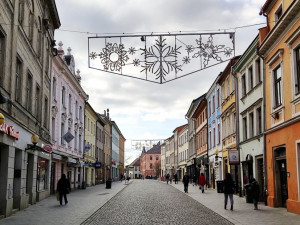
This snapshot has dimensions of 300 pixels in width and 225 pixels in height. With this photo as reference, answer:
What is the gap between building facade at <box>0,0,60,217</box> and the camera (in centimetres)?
1495

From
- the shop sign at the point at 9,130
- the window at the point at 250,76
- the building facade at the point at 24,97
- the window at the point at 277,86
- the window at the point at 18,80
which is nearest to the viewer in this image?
the shop sign at the point at 9,130

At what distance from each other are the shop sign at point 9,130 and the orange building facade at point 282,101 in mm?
10640

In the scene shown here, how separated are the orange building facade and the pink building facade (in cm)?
1356

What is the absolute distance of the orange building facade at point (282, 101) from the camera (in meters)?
16.2

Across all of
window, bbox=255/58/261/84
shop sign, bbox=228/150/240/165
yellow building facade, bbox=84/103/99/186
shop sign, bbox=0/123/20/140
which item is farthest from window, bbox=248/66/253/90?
yellow building facade, bbox=84/103/99/186

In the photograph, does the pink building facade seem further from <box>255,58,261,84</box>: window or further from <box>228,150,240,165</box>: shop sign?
<box>255,58,261,84</box>: window

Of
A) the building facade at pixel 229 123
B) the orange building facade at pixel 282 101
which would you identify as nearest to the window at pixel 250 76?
the building facade at pixel 229 123

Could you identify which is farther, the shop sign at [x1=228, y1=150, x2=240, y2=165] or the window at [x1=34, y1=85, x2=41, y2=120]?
the shop sign at [x1=228, y1=150, x2=240, y2=165]

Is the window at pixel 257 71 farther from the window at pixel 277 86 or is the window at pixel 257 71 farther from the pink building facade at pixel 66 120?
the pink building facade at pixel 66 120

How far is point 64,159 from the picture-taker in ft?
105

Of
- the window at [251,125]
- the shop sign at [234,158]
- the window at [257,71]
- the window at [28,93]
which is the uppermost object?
the window at [257,71]

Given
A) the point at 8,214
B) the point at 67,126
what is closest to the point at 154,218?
the point at 8,214

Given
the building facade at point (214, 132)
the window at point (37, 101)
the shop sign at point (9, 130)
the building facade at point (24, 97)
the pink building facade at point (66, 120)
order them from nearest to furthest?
the shop sign at point (9, 130), the building facade at point (24, 97), the window at point (37, 101), the pink building facade at point (66, 120), the building facade at point (214, 132)

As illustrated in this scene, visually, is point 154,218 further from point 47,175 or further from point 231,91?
point 231,91
